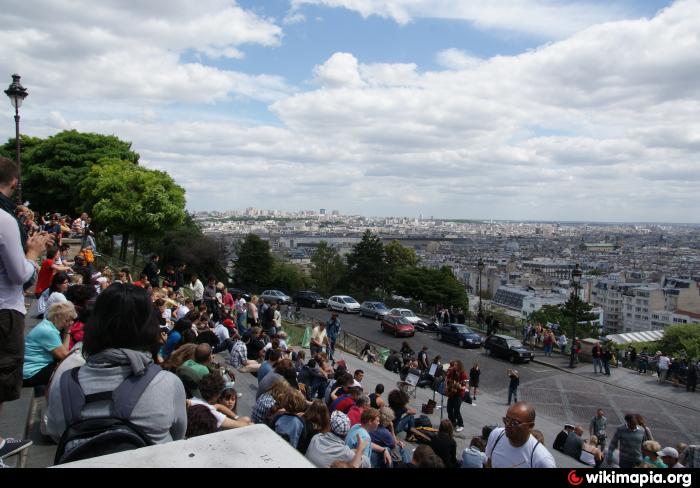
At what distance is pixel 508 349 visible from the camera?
24.3 metres

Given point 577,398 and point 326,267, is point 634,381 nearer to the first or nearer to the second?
point 577,398

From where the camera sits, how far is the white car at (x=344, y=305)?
36562 mm

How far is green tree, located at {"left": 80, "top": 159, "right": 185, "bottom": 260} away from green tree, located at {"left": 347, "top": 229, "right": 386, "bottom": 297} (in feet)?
96.9

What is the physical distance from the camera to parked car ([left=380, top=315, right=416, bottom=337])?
29.0m

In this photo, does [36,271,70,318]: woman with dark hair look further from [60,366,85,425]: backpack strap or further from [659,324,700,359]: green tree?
[659,324,700,359]: green tree

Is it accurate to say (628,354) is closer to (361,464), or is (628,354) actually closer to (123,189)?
(361,464)

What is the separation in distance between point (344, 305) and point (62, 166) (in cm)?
2364

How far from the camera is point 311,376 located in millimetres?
10523

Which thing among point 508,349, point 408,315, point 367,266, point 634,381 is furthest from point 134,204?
point 367,266

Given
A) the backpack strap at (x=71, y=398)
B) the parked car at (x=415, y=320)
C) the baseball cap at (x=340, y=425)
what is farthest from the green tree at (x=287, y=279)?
the backpack strap at (x=71, y=398)

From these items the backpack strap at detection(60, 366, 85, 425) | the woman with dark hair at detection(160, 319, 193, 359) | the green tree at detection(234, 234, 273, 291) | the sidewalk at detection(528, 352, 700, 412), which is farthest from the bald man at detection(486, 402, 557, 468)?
the green tree at detection(234, 234, 273, 291)
